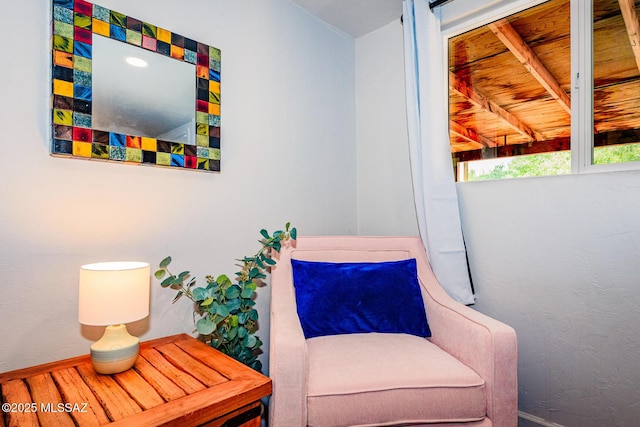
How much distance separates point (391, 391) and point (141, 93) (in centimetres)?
147

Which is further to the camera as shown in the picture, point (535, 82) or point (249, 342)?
point (535, 82)

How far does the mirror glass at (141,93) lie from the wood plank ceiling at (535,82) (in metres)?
1.46

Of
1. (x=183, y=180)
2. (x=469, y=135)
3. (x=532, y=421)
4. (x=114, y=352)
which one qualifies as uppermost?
(x=469, y=135)

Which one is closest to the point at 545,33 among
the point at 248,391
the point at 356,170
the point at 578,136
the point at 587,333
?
the point at 578,136

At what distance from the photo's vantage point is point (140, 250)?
1426 mm

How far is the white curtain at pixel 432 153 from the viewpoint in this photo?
1.77 m

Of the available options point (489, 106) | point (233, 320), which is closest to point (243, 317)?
point (233, 320)

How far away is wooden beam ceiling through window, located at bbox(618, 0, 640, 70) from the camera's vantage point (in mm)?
1442

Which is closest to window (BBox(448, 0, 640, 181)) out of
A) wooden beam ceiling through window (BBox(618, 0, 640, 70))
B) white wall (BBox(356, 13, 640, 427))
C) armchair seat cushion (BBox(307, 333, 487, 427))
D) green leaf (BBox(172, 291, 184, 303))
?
wooden beam ceiling through window (BBox(618, 0, 640, 70))

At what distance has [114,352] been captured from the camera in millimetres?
1083

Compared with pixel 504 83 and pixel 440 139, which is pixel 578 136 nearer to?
pixel 504 83

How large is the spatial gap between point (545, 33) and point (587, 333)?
4.65 feet

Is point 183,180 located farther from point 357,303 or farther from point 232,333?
point 357,303

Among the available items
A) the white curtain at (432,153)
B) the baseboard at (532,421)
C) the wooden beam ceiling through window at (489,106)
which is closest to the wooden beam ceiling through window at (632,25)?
the wooden beam ceiling through window at (489,106)
